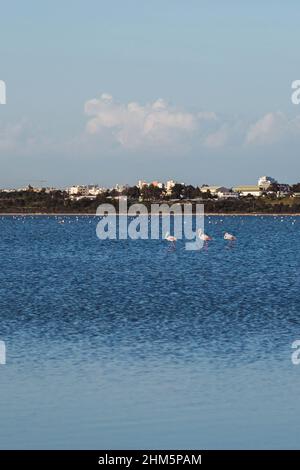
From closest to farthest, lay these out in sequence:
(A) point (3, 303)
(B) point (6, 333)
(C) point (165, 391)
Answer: (C) point (165, 391) < (B) point (6, 333) < (A) point (3, 303)

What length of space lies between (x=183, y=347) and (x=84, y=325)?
524cm

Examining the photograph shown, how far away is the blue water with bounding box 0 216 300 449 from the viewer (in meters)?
17.0

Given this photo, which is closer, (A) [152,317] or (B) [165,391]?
(B) [165,391]

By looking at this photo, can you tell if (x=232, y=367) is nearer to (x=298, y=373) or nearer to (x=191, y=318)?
(x=298, y=373)

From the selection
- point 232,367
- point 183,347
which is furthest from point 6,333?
point 232,367

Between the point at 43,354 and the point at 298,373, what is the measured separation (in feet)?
19.0

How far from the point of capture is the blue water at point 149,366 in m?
17.0

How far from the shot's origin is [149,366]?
22.7 meters

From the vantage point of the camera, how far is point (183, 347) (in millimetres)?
25266

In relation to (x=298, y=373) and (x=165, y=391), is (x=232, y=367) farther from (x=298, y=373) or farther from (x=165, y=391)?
(x=165, y=391)

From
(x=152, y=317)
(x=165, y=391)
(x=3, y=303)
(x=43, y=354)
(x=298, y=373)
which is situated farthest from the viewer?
(x=3, y=303)

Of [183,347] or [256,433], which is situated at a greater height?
[183,347]
